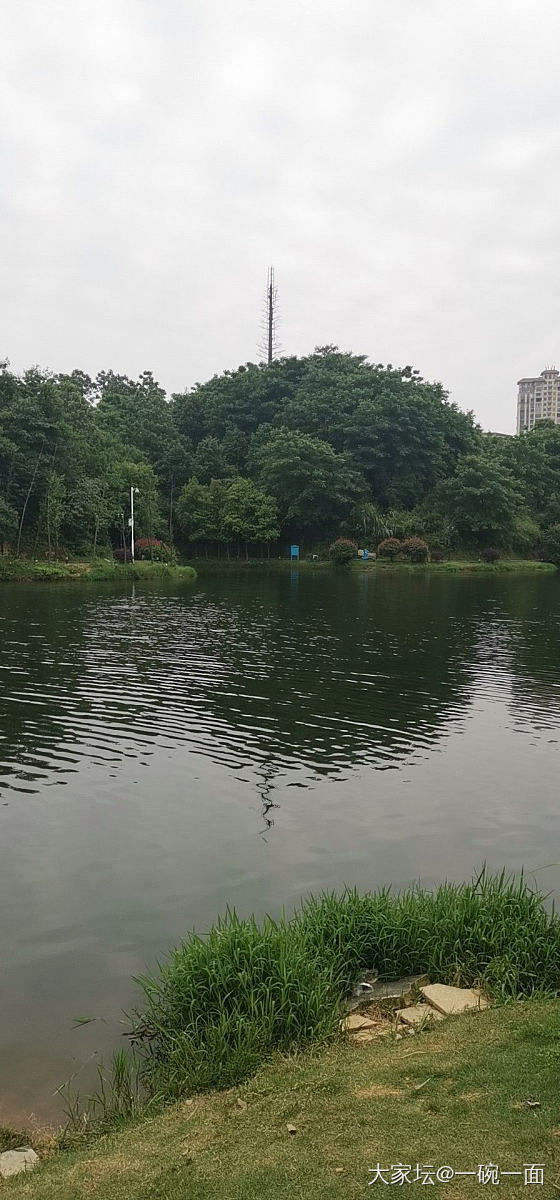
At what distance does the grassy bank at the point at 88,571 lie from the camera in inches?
1599

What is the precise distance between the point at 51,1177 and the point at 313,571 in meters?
52.1

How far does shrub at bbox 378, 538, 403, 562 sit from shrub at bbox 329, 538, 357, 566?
208 centimetres

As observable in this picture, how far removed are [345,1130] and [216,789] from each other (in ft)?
20.9

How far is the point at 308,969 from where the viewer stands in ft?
16.1

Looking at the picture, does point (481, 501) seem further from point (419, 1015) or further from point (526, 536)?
point (419, 1015)

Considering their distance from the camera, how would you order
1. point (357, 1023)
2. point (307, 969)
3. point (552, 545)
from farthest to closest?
1. point (552, 545)
2. point (307, 969)
3. point (357, 1023)

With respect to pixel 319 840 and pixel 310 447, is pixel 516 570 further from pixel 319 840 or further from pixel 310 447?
pixel 319 840

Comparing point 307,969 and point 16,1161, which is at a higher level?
point 307,969

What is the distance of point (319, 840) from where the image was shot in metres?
8.16

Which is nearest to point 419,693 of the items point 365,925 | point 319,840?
point 319,840

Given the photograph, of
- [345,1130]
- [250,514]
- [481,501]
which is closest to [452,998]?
[345,1130]

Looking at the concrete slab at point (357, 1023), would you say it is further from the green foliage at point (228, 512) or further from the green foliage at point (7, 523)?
the green foliage at point (228, 512)
